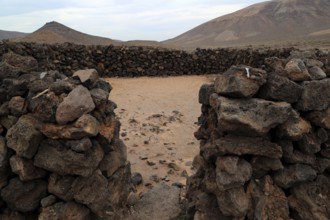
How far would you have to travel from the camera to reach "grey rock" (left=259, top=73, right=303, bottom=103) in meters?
4.38

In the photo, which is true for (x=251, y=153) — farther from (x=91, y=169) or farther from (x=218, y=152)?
(x=91, y=169)

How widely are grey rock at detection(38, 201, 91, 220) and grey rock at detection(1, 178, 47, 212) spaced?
189mm

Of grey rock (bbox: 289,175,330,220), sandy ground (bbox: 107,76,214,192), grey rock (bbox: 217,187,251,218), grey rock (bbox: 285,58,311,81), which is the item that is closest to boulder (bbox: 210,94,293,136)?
grey rock (bbox: 285,58,311,81)

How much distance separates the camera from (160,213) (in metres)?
5.61

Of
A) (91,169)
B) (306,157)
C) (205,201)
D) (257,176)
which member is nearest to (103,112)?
(91,169)

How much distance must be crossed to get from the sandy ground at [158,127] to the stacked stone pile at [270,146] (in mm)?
2352

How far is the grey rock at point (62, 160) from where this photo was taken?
4418mm

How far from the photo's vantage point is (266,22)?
100125 millimetres

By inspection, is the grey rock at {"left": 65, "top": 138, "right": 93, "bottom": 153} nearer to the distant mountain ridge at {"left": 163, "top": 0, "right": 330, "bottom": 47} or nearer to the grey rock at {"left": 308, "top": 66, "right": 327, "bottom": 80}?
the grey rock at {"left": 308, "top": 66, "right": 327, "bottom": 80}

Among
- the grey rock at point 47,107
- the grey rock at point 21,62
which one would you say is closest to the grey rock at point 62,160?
the grey rock at point 47,107

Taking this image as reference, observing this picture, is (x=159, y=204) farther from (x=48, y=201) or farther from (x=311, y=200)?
(x=311, y=200)

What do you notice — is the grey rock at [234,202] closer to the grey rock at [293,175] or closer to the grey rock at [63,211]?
the grey rock at [293,175]

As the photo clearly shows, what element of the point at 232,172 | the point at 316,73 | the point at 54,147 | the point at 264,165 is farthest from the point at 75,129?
the point at 316,73

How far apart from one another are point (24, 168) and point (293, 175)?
11.3ft
